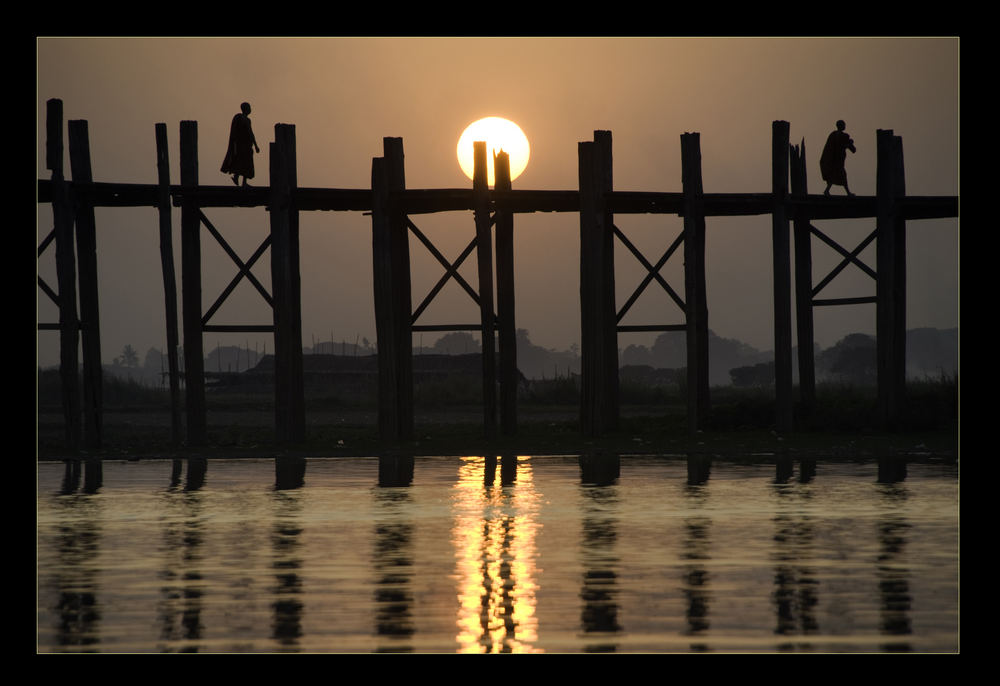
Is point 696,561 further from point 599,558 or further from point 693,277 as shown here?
point 693,277

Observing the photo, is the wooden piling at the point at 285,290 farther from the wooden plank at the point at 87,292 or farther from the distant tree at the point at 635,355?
the distant tree at the point at 635,355

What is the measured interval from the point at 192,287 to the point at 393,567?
11.6 m

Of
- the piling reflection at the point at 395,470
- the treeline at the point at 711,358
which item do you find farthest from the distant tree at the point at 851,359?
the piling reflection at the point at 395,470

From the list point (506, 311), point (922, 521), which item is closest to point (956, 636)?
point (922, 521)

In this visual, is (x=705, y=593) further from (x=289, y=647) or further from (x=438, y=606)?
(x=289, y=647)

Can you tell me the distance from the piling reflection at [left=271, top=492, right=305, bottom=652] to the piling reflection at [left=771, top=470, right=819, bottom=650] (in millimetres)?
2421

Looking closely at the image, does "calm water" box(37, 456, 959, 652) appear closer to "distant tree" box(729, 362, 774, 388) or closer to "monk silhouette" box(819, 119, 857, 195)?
"monk silhouette" box(819, 119, 857, 195)

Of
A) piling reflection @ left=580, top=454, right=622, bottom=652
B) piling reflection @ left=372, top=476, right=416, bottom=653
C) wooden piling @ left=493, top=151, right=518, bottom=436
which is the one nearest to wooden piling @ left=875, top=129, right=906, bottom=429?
wooden piling @ left=493, top=151, right=518, bottom=436

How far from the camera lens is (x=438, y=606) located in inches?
311

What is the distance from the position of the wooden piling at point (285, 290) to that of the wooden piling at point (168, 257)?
135 cm

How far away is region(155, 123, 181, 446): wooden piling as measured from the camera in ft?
64.3

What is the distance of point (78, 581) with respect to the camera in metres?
8.78

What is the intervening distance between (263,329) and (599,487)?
23.9 feet
